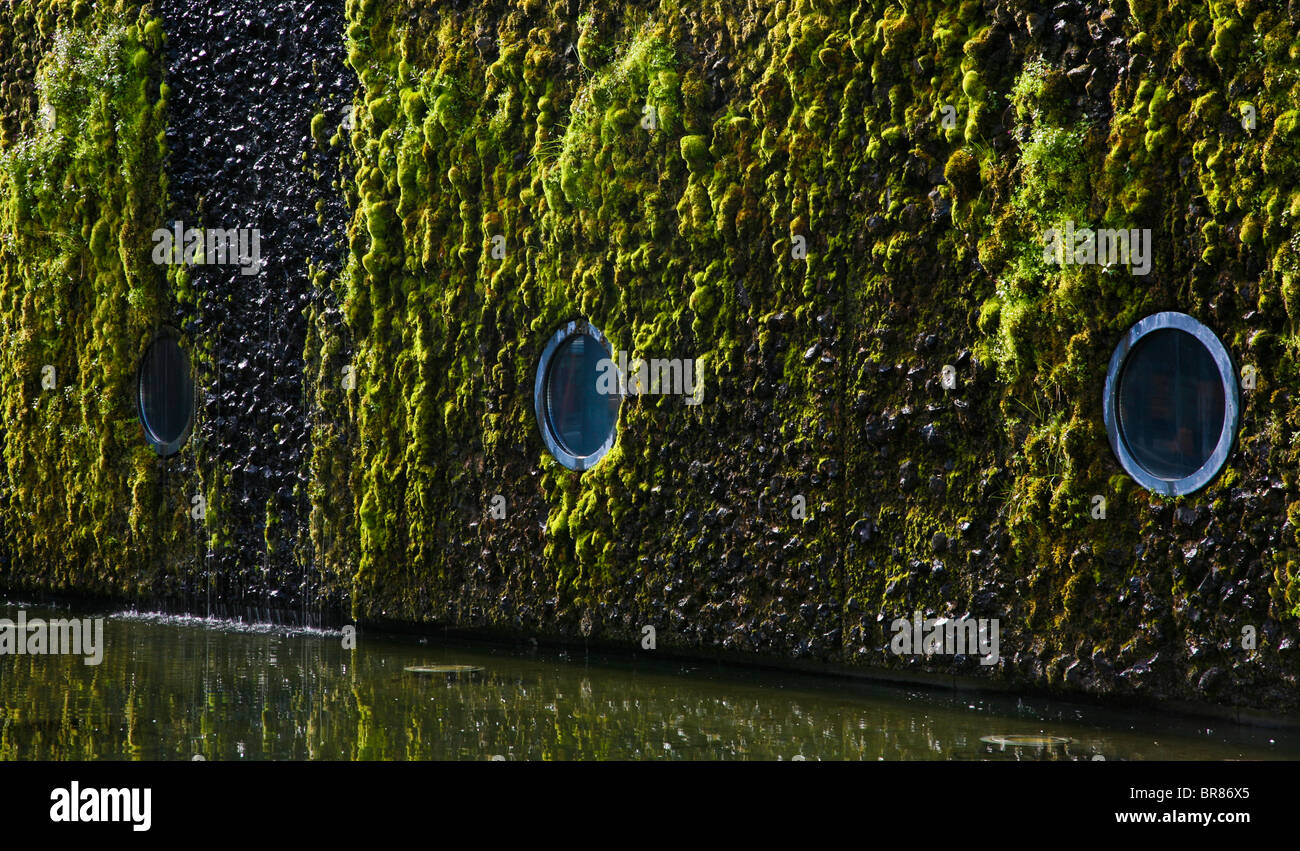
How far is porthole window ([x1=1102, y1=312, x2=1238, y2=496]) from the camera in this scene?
4828mm

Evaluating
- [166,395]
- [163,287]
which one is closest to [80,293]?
[163,287]

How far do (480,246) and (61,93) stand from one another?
16.4ft

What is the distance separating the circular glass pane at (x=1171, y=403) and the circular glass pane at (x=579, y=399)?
115 inches

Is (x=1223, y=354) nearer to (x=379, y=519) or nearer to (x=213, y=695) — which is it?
(x=213, y=695)

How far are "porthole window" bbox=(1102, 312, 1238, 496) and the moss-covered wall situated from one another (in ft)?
0.26

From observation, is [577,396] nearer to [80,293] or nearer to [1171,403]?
[1171,403]

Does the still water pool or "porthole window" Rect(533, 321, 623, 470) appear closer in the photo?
the still water pool

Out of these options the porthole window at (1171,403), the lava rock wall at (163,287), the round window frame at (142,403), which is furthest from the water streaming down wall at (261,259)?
the porthole window at (1171,403)

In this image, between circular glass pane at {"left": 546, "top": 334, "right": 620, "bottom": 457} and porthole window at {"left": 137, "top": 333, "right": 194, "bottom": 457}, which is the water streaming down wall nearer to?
porthole window at {"left": 137, "top": 333, "right": 194, "bottom": 457}

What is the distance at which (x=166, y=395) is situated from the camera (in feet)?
32.3

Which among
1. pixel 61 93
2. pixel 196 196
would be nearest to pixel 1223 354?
pixel 196 196

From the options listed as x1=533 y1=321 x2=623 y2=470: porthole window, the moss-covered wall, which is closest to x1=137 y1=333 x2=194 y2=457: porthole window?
the moss-covered wall

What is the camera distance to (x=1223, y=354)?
4.79 m

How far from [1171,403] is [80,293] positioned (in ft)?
29.3
